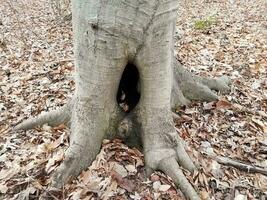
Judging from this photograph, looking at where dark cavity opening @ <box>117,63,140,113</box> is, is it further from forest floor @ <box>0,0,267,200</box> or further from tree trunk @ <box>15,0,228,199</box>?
forest floor @ <box>0,0,267,200</box>

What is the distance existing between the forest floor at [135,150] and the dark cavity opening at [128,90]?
387 mm

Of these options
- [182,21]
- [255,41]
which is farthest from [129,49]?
[182,21]

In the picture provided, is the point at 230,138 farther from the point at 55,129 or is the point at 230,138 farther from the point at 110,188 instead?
the point at 55,129

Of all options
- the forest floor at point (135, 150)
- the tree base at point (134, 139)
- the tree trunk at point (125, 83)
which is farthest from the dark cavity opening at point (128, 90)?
the forest floor at point (135, 150)

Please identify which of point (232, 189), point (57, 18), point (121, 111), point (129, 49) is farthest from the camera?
point (57, 18)

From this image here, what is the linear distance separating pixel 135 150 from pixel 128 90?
1.76 ft

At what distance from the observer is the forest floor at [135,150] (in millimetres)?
3025

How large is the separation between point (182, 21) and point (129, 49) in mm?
5965

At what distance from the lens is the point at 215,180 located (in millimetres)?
3162

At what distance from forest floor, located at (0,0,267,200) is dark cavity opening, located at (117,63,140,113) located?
387 millimetres

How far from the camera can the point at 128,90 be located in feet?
11.4

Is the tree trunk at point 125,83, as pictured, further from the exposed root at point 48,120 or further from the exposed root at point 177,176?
the exposed root at point 48,120

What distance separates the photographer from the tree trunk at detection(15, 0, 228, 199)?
2777 mm

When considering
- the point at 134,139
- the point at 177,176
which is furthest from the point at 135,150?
the point at 177,176
